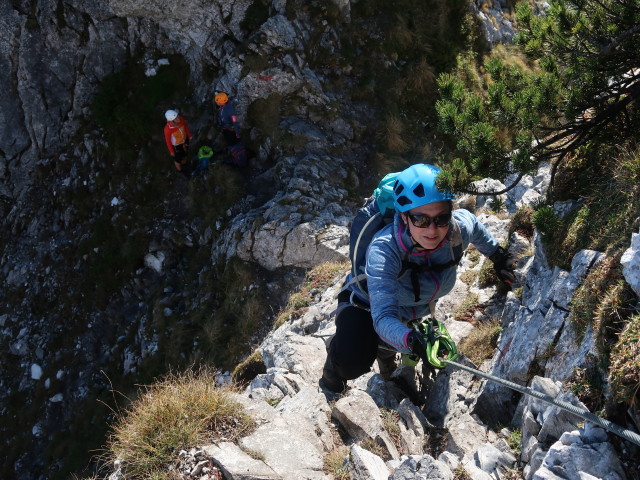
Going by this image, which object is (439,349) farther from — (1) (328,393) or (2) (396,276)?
(1) (328,393)

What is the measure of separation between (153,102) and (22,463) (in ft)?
33.4

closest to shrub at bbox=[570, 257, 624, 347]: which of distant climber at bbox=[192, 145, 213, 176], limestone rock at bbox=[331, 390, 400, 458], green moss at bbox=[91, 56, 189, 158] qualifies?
limestone rock at bbox=[331, 390, 400, 458]

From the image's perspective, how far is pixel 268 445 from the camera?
16.0 ft

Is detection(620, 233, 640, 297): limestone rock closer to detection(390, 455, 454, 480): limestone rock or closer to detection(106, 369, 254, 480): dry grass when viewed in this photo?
detection(390, 455, 454, 480): limestone rock

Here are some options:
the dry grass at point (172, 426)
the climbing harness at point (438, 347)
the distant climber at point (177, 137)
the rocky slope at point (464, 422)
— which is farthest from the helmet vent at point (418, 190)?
the distant climber at point (177, 137)

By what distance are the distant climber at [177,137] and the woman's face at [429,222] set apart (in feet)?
32.8

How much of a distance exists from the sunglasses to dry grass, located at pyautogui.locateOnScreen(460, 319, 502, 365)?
75.1 inches

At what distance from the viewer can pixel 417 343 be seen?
427cm

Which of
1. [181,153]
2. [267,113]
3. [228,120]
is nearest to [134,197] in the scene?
[181,153]

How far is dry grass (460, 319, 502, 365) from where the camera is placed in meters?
5.76

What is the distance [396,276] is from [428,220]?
0.63 metres

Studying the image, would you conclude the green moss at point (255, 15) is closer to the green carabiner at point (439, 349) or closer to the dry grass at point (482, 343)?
the dry grass at point (482, 343)

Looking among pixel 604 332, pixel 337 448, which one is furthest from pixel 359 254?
pixel 604 332

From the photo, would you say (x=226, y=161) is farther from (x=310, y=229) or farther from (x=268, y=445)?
(x=268, y=445)
